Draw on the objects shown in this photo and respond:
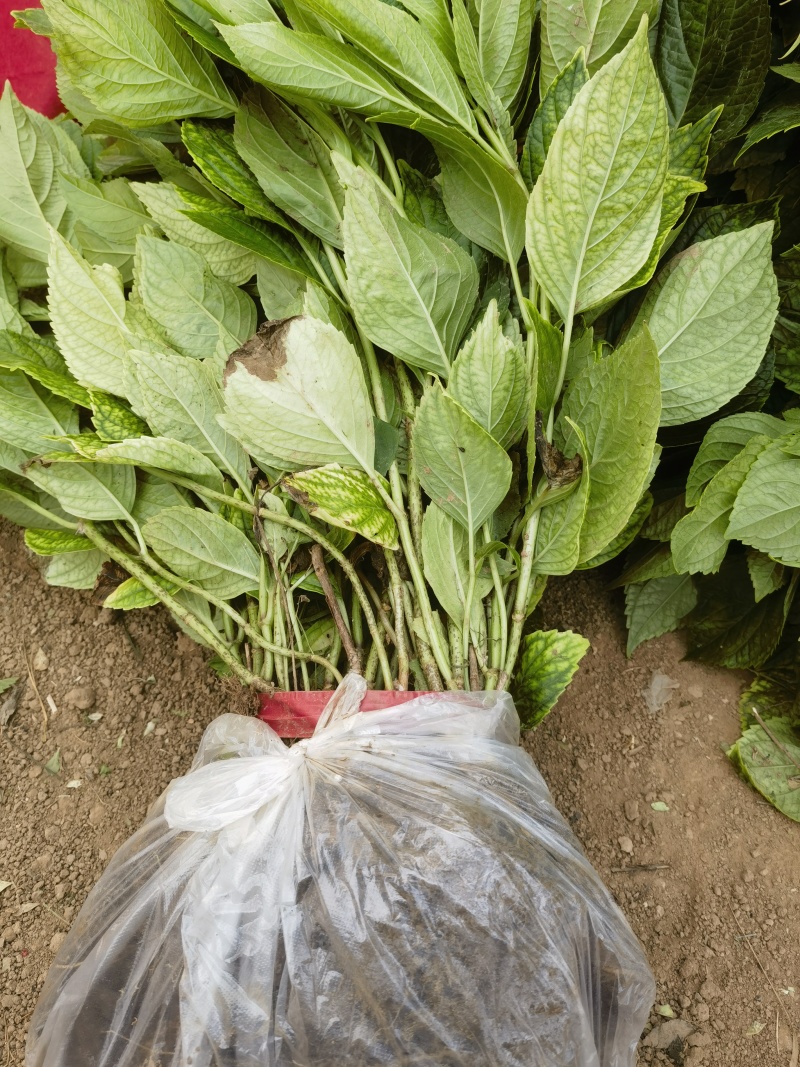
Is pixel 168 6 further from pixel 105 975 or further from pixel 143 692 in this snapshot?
pixel 105 975

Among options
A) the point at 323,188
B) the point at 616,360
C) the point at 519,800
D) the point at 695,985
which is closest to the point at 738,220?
the point at 616,360

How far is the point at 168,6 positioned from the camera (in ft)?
2.43

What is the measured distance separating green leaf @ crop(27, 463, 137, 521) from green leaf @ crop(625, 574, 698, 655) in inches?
22.1

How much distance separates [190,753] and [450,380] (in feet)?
1.68

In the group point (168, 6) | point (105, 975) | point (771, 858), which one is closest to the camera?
point (105, 975)

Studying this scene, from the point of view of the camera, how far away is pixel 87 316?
77 cm

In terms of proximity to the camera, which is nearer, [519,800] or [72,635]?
[519,800]

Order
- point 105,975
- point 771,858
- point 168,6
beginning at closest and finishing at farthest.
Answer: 1. point 105,975
2. point 168,6
3. point 771,858

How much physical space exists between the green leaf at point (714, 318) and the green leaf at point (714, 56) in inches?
7.2

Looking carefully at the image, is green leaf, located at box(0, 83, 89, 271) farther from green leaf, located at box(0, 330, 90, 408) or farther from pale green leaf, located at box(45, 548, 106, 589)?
pale green leaf, located at box(45, 548, 106, 589)

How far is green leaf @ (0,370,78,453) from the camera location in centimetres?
80

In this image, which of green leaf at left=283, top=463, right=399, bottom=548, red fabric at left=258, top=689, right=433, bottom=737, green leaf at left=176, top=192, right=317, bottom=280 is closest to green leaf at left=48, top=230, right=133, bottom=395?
green leaf at left=176, top=192, right=317, bottom=280

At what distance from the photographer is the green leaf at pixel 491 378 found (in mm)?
621

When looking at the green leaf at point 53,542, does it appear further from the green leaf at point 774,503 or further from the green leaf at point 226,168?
the green leaf at point 774,503
